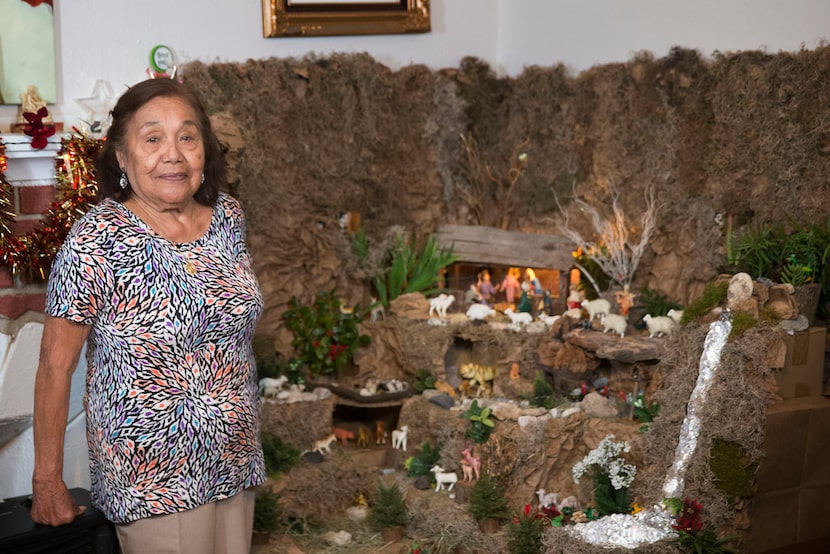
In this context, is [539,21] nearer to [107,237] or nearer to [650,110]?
[650,110]

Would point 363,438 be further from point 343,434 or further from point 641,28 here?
point 641,28

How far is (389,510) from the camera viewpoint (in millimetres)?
4293

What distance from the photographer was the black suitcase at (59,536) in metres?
2.51

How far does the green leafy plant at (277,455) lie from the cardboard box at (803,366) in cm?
217

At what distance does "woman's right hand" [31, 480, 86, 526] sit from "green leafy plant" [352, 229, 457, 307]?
2769mm

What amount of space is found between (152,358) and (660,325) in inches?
102

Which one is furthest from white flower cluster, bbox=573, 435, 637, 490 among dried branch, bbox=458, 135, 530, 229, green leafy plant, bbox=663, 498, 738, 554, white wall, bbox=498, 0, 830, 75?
white wall, bbox=498, 0, 830, 75

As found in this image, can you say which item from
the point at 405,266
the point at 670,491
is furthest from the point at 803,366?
the point at 405,266

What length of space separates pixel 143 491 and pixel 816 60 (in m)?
3.39

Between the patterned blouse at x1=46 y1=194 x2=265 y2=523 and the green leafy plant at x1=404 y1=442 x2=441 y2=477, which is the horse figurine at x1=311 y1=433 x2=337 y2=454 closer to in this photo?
the green leafy plant at x1=404 y1=442 x2=441 y2=477

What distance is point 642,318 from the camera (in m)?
4.65

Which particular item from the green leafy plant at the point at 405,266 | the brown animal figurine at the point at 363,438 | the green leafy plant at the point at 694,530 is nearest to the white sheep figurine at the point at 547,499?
the green leafy plant at the point at 694,530

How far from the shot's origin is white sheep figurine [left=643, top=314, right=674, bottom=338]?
14.3ft

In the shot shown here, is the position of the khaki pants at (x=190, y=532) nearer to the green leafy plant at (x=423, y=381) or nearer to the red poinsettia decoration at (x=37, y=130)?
the red poinsettia decoration at (x=37, y=130)
